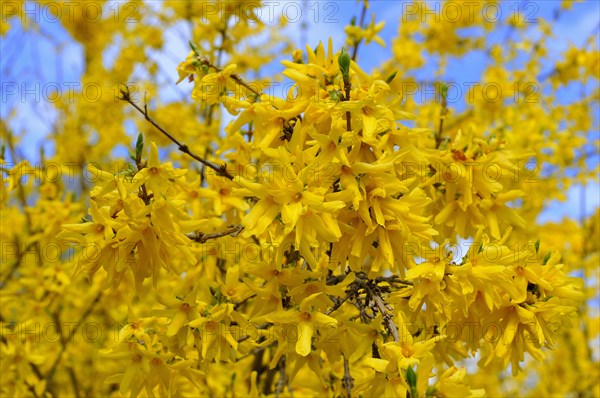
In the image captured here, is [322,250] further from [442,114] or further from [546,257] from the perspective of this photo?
[442,114]

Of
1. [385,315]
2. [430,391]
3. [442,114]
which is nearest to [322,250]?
[385,315]

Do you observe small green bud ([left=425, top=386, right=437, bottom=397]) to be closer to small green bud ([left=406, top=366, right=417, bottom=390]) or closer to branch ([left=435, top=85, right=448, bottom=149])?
small green bud ([left=406, top=366, right=417, bottom=390])

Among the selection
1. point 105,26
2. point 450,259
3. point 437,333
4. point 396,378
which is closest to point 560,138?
point 437,333

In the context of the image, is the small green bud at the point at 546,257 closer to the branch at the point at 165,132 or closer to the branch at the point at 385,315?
the branch at the point at 385,315

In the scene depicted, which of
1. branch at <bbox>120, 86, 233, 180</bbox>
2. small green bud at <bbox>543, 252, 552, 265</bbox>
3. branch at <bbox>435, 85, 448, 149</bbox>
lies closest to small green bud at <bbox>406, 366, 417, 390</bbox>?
small green bud at <bbox>543, 252, 552, 265</bbox>

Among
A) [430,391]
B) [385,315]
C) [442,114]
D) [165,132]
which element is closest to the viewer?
[430,391]

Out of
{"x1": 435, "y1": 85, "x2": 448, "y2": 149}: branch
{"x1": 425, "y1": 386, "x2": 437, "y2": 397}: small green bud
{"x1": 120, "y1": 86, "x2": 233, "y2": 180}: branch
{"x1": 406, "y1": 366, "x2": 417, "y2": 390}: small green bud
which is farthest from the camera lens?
{"x1": 435, "y1": 85, "x2": 448, "y2": 149}: branch

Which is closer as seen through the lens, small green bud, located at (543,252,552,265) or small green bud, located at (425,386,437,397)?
small green bud, located at (425,386,437,397)

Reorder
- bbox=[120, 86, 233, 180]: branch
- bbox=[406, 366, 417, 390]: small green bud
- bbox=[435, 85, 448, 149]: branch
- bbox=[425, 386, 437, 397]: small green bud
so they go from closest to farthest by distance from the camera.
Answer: bbox=[406, 366, 417, 390]: small green bud → bbox=[425, 386, 437, 397]: small green bud → bbox=[120, 86, 233, 180]: branch → bbox=[435, 85, 448, 149]: branch

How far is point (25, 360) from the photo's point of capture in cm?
279

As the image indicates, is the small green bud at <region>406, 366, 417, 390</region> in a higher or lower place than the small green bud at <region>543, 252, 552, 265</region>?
lower

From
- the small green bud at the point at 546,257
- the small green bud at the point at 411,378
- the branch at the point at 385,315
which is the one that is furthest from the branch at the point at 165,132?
the small green bud at the point at 546,257

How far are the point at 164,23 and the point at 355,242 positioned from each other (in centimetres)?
513

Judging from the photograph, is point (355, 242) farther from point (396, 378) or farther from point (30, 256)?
point (30, 256)
